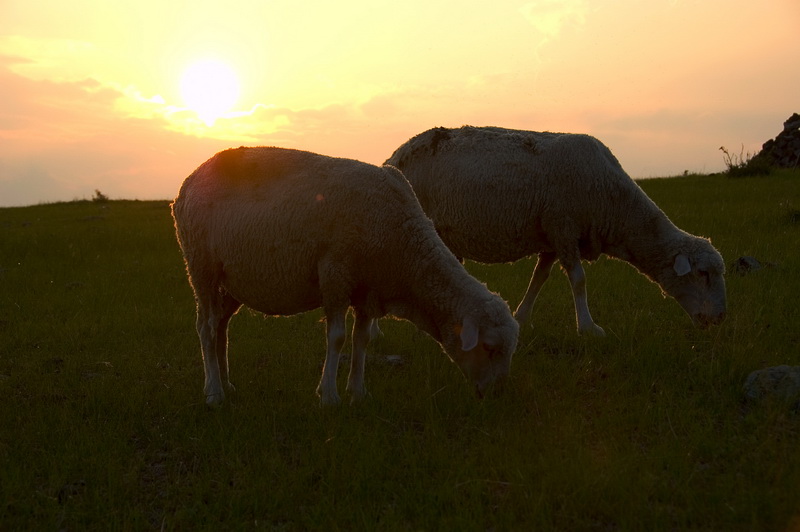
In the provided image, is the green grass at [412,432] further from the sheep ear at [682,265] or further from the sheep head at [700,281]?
the sheep ear at [682,265]

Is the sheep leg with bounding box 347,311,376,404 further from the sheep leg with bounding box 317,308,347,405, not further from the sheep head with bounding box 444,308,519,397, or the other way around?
the sheep head with bounding box 444,308,519,397

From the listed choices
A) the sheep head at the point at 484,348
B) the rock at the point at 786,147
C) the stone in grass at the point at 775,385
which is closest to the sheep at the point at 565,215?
the stone in grass at the point at 775,385

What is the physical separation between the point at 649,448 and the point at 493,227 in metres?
4.01

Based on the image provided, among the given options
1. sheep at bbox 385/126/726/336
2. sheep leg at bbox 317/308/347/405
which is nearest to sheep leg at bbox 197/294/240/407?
sheep leg at bbox 317/308/347/405

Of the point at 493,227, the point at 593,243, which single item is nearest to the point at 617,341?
the point at 593,243

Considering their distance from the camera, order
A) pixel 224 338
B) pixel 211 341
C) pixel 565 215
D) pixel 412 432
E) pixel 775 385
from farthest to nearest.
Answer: pixel 565 215 < pixel 224 338 < pixel 211 341 < pixel 775 385 < pixel 412 432

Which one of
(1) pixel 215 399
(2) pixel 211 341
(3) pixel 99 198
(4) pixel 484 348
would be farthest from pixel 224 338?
(3) pixel 99 198

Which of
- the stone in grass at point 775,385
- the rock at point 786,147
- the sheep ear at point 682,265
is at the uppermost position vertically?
the rock at point 786,147

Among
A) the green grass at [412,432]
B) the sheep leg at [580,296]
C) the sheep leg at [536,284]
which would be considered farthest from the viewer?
the sheep leg at [536,284]

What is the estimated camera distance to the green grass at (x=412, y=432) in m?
4.26

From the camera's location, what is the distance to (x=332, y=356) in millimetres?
6031

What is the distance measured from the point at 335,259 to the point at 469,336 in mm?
1286

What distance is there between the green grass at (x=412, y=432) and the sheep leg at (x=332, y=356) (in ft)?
0.64

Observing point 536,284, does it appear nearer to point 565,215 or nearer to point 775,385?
point 565,215
